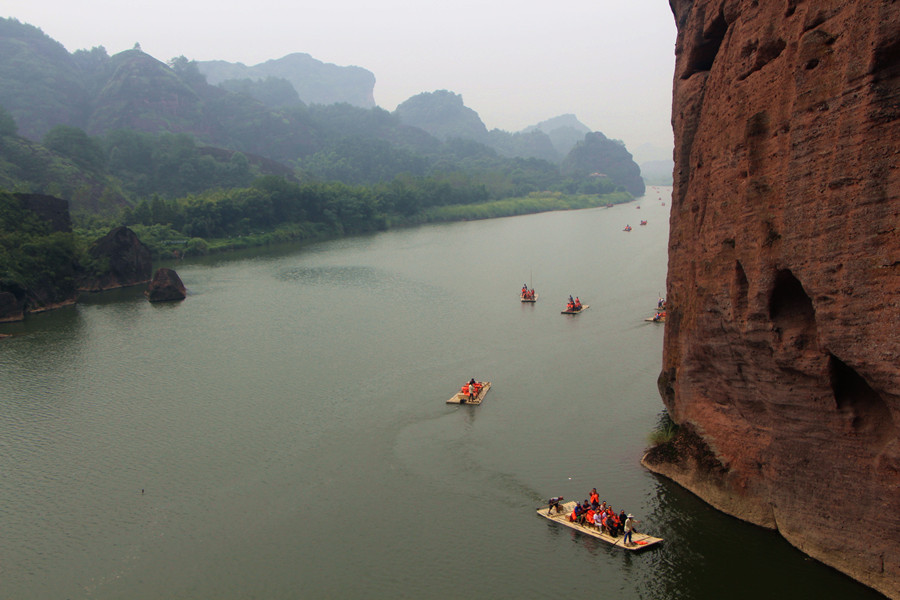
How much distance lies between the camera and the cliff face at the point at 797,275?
14109 mm

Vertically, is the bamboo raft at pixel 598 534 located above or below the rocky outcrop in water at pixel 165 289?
below

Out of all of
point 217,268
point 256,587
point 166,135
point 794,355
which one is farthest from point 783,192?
point 166,135

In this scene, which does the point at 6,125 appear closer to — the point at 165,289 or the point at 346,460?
the point at 165,289

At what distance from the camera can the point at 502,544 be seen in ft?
64.8

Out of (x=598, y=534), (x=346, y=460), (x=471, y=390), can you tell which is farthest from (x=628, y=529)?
(x=471, y=390)

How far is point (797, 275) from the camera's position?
1583 centimetres

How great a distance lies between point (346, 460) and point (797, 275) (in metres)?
15.8

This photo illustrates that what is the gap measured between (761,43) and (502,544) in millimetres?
14133

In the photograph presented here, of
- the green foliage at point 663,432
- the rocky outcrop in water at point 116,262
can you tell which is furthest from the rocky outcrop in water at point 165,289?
the green foliage at point 663,432

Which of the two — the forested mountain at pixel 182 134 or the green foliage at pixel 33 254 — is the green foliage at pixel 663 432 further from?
the forested mountain at pixel 182 134

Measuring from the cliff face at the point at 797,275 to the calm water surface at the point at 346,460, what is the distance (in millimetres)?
1490

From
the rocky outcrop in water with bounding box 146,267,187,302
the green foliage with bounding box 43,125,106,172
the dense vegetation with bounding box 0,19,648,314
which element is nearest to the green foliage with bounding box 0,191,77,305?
the dense vegetation with bounding box 0,19,648,314

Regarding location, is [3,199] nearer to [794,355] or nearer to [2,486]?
[2,486]

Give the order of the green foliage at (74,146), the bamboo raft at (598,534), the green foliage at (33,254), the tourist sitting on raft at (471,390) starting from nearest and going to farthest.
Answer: the bamboo raft at (598,534), the tourist sitting on raft at (471,390), the green foliage at (33,254), the green foliage at (74,146)
